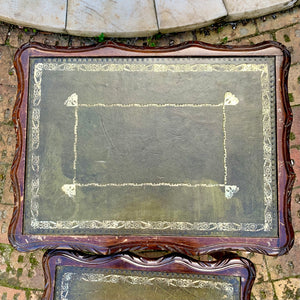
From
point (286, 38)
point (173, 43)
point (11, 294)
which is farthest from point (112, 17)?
point (11, 294)

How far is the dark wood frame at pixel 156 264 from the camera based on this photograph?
2357 mm

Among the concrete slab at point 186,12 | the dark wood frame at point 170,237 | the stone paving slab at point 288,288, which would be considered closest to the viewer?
the dark wood frame at point 170,237

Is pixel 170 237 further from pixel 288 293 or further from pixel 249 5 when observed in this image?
pixel 249 5

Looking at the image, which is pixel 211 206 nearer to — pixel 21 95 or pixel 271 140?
pixel 271 140

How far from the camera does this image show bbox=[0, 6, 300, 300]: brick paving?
3.26m

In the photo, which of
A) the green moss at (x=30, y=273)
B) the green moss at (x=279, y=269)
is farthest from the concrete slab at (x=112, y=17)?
the green moss at (x=279, y=269)

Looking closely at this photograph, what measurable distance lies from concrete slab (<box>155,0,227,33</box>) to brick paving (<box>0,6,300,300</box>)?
0.61 ft

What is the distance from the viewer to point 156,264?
2400mm

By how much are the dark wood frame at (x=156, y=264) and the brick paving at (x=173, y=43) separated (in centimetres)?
94

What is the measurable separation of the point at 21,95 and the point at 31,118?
0.63 feet

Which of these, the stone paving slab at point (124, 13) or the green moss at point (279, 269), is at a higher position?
the stone paving slab at point (124, 13)

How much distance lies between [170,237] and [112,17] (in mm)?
2169

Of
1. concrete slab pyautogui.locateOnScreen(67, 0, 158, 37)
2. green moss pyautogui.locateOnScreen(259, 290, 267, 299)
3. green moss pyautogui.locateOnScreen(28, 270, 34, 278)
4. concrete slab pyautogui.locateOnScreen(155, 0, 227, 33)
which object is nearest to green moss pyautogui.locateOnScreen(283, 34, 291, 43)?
concrete slab pyautogui.locateOnScreen(155, 0, 227, 33)

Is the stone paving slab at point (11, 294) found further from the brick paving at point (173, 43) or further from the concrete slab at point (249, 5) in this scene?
the concrete slab at point (249, 5)
